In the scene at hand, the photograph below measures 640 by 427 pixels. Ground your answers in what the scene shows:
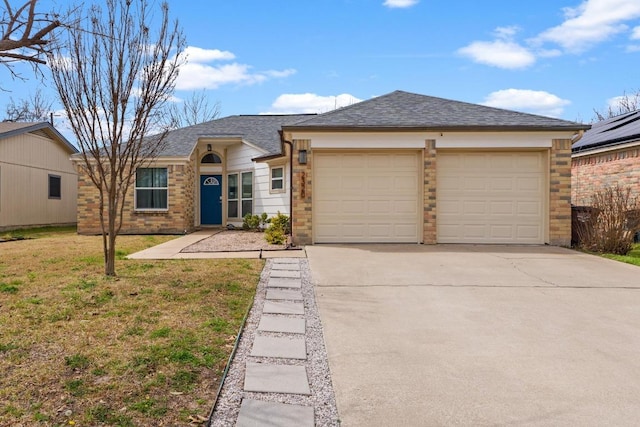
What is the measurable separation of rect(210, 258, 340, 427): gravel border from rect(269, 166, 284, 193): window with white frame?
355 inches

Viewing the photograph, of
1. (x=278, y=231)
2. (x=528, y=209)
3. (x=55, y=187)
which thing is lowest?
(x=278, y=231)

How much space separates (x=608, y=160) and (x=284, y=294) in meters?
12.8

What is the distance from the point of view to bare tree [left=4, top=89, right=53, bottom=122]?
101 feet

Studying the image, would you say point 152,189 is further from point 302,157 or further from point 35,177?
point 35,177

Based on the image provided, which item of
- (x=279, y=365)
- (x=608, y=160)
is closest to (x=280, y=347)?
(x=279, y=365)

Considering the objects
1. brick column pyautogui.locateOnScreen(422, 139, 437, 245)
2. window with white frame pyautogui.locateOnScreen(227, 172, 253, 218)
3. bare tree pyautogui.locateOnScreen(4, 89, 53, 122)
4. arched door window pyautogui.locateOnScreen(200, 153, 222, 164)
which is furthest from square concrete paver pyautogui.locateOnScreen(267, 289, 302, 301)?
bare tree pyautogui.locateOnScreen(4, 89, 53, 122)

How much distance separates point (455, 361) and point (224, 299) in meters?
2.76

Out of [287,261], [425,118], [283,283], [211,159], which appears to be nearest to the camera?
[283,283]

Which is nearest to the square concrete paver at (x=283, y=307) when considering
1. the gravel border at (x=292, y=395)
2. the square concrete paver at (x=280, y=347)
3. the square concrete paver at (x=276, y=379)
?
the gravel border at (x=292, y=395)

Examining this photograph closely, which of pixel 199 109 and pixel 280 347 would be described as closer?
pixel 280 347

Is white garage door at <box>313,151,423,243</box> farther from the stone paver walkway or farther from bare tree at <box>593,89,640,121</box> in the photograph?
bare tree at <box>593,89,640,121</box>

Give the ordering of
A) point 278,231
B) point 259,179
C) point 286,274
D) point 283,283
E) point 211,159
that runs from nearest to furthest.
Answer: point 283,283, point 286,274, point 278,231, point 259,179, point 211,159

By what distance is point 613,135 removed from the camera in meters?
13.6

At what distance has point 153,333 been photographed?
370 cm
